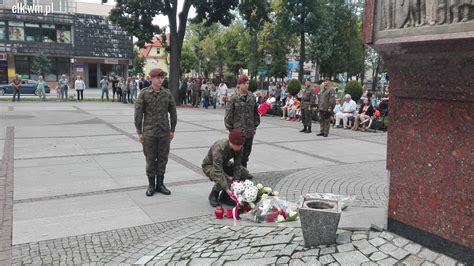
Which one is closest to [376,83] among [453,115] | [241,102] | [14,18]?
[14,18]

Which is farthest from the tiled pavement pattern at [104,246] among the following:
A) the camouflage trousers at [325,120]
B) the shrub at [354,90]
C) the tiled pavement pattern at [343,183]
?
the shrub at [354,90]

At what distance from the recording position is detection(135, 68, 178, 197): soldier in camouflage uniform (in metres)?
6.50

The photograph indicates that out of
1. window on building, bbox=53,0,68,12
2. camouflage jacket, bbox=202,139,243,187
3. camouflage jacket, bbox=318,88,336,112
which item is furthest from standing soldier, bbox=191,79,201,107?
window on building, bbox=53,0,68,12

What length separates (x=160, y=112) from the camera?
21.5 feet

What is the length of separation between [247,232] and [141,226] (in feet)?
4.68

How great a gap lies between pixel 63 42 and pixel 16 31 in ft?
15.5

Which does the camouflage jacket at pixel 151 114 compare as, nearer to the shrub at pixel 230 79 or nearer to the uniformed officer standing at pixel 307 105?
the uniformed officer standing at pixel 307 105

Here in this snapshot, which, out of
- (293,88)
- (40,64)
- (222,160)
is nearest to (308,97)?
(222,160)

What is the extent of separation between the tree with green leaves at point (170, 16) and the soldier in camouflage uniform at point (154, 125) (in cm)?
1791

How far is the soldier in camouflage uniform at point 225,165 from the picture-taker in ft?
18.2

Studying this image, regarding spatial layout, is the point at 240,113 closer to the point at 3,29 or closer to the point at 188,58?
the point at 3,29

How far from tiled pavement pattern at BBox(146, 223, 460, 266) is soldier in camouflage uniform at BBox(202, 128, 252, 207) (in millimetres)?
999

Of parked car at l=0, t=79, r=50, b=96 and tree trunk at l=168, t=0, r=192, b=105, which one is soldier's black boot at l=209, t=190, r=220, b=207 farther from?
parked car at l=0, t=79, r=50, b=96
